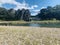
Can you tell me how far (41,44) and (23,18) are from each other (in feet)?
525

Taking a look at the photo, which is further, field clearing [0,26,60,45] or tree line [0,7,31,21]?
tree line [0,7,31,21]

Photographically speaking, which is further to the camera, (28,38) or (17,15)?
(17,15)

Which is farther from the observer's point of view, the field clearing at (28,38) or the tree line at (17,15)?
the tree line at (17,15)

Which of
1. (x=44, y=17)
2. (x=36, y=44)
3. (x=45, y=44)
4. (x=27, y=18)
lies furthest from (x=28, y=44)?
(x=44, y=17)

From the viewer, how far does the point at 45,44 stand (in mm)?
9680

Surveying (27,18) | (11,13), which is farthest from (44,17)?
(11,13)

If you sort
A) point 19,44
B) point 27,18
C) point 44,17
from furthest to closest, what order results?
point 44,17 < point 27,18 < point 19,44

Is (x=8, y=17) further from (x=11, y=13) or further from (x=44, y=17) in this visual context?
(x=44, y=17)

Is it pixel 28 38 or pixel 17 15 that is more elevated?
pixel 28 38

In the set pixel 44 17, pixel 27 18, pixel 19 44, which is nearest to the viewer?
pixel 19 44

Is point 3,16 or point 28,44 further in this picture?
point 3,16

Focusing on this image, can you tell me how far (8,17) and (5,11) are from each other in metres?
16.9

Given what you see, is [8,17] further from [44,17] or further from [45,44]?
[45,44]

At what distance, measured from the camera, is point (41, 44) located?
9492 mm
